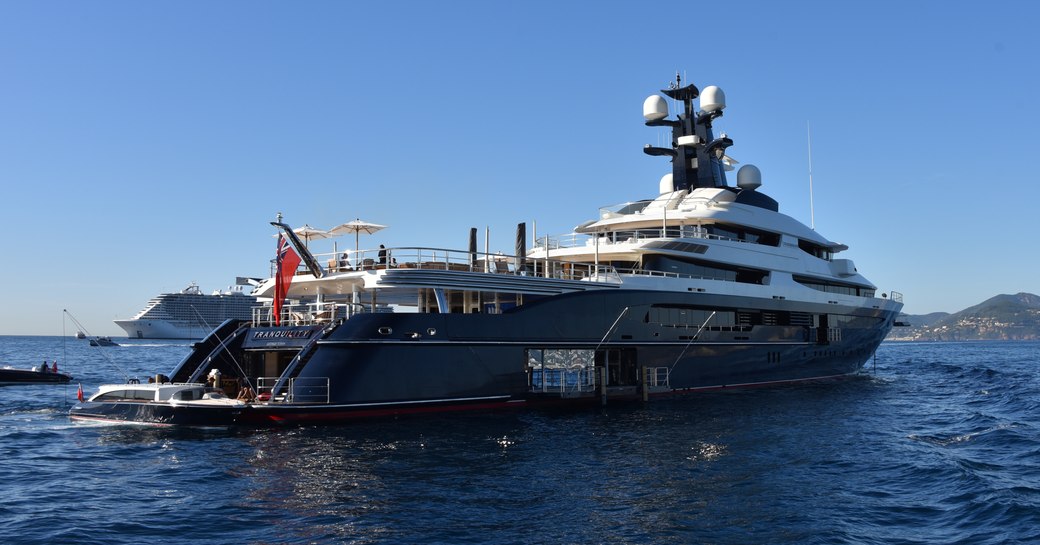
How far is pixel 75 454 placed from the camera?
59.3ft

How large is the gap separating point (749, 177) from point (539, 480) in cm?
2719

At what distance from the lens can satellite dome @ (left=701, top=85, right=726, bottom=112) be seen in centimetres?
3891

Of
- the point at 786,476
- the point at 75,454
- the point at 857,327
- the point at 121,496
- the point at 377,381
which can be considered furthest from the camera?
the point at 857,327

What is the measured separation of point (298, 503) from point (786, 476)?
990 cm

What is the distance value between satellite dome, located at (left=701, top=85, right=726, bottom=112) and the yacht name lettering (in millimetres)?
24838

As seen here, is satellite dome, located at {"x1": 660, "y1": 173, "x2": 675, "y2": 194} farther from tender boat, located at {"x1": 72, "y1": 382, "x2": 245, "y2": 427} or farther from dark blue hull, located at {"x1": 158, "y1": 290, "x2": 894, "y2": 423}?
tender boat, located at {"x1": 72, "y1": 382, "x2": 245, "y2": 427}

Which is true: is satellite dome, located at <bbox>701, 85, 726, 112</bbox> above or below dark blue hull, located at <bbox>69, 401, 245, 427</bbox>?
above

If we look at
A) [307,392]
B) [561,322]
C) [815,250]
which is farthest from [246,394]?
[815,250]

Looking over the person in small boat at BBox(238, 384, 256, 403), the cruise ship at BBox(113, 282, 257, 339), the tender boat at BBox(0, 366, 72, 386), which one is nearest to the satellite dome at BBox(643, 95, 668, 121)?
the person in small boat at BBox(238, 384, 256, 403)

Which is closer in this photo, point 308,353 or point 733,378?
point 308,353

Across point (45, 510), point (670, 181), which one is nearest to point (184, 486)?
point (45, 510)

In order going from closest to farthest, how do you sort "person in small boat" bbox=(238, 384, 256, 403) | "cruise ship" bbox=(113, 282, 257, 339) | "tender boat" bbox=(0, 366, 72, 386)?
1. "person in small boat" bbox=(238, 384, 256, 403)
2. "tender boat" bbox=(0, 366, 72, 386)
3. "cruise ship" bbox=(113, 282, 257, 339)

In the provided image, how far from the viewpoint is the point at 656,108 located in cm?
3894

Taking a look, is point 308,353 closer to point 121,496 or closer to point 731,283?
point 121,496
